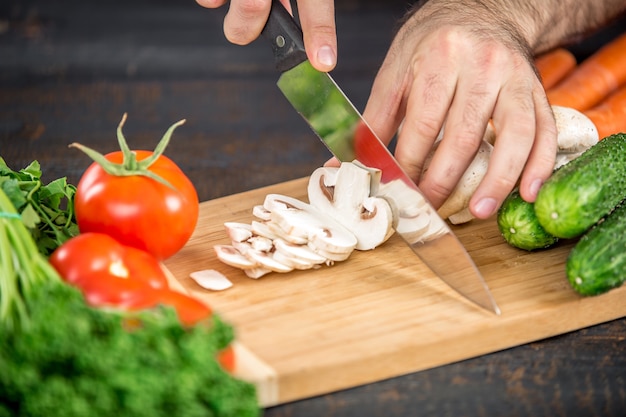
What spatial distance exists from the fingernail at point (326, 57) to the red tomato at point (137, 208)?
0.55m

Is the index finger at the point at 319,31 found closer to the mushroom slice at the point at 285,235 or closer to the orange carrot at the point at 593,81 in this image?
the mushroom slice at the point at 285,235

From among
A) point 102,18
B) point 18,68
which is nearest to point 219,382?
point 18,68

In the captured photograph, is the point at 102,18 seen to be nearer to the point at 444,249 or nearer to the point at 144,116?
the point at 144,116

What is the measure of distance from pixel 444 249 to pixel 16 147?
2.05 meters

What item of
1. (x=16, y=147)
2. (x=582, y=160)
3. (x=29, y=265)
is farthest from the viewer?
(x=16, y=147)

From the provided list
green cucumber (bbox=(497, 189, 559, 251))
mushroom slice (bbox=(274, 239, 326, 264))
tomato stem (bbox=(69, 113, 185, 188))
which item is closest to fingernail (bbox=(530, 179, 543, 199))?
green cucumber (bbox=(497, 189, 559, 251))

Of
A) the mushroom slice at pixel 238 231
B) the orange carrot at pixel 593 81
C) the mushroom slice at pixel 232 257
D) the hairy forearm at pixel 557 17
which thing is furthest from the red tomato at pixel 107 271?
the orange carrot at pixel 593 81

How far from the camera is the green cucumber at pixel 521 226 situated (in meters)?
2.58

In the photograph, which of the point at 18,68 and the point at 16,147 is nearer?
the point at 16,147

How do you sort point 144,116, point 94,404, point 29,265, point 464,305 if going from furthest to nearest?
point 144,116 → point 464,305 → point 29,265 → point 94,404

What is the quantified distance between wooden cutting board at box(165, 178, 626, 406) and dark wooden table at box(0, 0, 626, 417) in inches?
1.8

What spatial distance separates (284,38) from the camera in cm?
270

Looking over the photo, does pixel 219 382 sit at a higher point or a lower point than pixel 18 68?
higher

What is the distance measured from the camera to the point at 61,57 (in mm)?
4797
